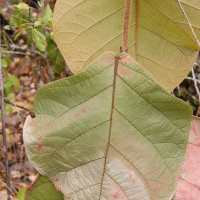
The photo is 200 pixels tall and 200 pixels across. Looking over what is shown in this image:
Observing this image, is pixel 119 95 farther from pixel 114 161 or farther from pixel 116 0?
pixel 116 0

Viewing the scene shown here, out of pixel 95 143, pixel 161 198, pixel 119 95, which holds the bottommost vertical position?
pixel 161 198

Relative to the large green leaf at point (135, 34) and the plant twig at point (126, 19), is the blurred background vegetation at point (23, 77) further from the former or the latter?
the plant twig at point (126, 19)

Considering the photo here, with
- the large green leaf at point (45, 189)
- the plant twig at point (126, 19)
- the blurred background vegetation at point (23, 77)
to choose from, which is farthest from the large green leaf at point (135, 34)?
the blurred background vegetation at point (23, 77)

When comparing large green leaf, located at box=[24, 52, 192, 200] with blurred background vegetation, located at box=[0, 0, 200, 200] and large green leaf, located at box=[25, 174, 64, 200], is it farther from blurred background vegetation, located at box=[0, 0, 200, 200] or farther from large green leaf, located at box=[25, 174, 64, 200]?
blurred background vegetation, located at box=[0, 0, 200, 200]

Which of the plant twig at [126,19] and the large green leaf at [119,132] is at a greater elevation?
the plant twig at [126,19]

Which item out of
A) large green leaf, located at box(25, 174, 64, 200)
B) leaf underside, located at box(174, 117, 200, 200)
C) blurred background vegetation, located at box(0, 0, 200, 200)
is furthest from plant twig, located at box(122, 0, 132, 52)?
blurred background vegetation, located at box(0, 0, 200, 200)

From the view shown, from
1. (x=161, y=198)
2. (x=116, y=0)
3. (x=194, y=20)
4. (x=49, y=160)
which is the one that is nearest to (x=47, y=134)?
(x=49, y=160)
